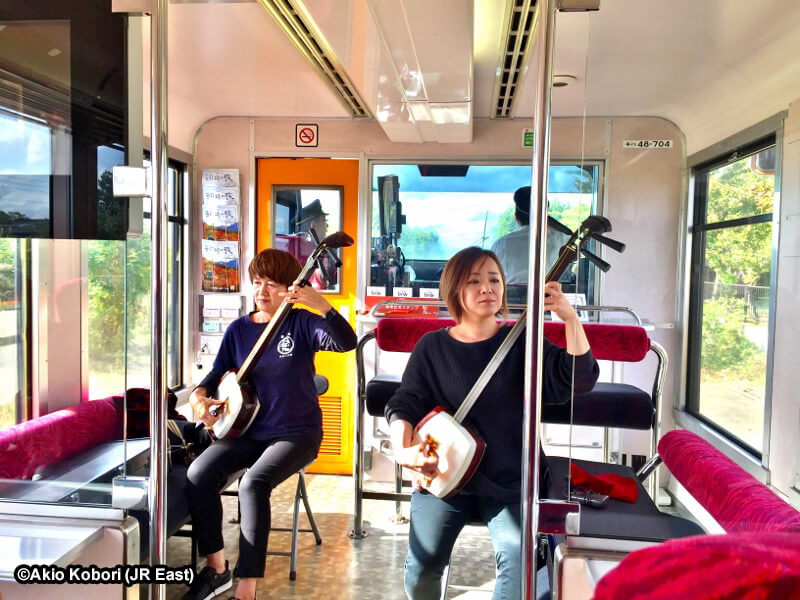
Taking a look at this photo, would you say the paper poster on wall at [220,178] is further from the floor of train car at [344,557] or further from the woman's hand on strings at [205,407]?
the floor of train car at [344,557]

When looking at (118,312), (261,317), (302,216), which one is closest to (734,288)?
(118,312)

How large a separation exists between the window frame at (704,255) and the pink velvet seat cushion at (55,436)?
1.34 meters

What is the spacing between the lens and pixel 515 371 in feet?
6.44

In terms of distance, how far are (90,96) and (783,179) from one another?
4.75 feet

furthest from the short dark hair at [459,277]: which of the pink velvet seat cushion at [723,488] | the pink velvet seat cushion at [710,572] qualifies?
the pink velvet seat cushion at [710,572]

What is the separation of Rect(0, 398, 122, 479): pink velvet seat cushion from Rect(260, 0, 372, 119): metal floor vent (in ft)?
5.14

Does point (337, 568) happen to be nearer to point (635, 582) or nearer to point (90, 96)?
point (90, 96)

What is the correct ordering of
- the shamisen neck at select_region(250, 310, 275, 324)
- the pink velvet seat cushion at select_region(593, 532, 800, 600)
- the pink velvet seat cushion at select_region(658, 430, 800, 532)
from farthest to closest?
the shamisen neck at select_region(250, 310, 275, 324), the pink velvet seat cushion at select_region(658, 430, 800, 532), the pink velvet seat cushion at select_region(593, 532, 800, 600)

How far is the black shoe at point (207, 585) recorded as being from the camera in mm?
2547

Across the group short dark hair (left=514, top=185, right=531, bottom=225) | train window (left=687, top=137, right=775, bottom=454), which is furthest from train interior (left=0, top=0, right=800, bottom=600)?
short dark hair (left=514, top=185, right=531, bottom=225)

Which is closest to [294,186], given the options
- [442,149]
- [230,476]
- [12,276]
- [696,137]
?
[442,149]

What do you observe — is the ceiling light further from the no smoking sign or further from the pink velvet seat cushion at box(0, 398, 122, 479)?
the no smoking sign

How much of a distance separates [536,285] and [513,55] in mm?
1814

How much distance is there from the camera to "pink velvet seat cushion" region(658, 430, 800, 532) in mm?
1149
